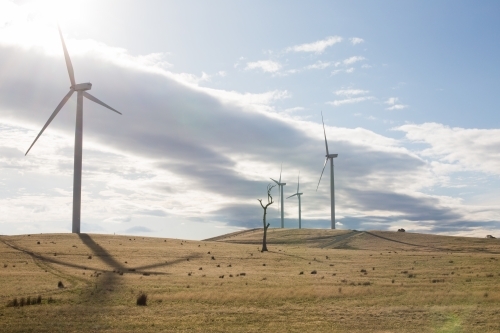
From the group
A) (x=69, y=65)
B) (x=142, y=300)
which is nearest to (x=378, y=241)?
(x=69, y=65)

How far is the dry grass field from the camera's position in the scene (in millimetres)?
26516

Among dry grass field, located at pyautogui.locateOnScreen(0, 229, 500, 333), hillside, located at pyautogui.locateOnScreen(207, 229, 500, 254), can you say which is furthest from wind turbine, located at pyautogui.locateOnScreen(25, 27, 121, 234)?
hillside, located at pyautogui.locateOnScreen(207, 229, 500, 254)

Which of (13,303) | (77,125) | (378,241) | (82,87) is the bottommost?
(13,303)

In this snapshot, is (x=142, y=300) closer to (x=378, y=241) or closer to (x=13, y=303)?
(x=13, y=303)

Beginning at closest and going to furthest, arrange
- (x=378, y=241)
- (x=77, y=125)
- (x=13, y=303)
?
(x=13, y=303) → (x=77, y=125) → (x=378, y=241)

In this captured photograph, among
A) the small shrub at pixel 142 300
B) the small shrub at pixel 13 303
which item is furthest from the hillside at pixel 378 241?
the small shrub at pixel 13 303

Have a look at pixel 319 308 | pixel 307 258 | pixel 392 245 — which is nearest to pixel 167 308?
pixel 319 308

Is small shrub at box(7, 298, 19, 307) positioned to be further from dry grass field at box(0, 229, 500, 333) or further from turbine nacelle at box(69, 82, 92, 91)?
turbine nacelle at box(69, 82, 92, 91)

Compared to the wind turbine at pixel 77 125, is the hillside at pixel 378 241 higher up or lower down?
lower down

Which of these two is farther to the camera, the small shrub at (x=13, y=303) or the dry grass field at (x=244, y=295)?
the small shrub at (x=13, y=303)

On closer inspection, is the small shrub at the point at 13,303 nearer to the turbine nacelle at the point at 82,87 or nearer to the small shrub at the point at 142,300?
the small shrub at the point at 142,300

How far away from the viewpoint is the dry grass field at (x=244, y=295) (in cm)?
2652

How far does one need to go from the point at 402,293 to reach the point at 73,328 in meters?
22.9

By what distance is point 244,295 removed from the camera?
119 feet
